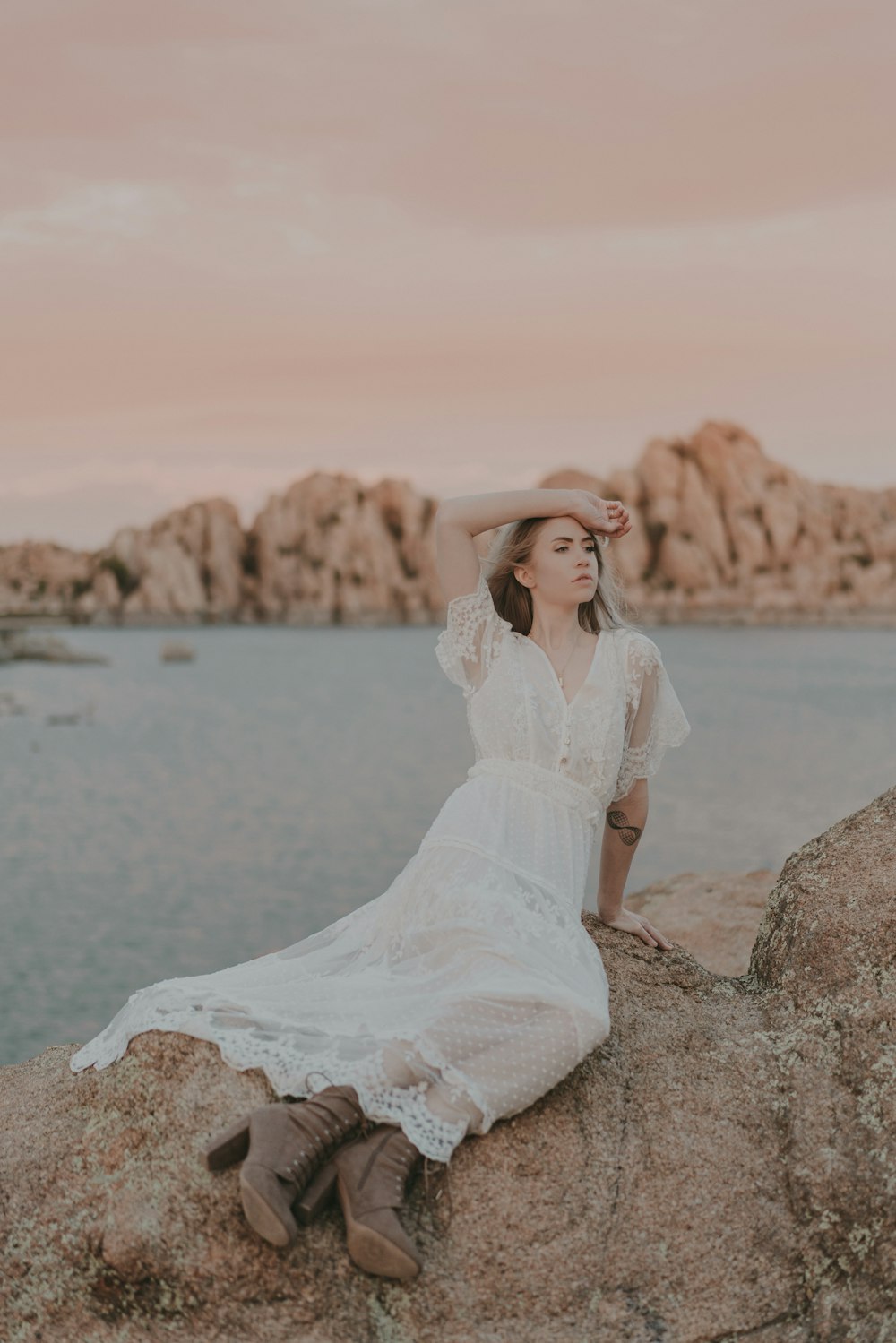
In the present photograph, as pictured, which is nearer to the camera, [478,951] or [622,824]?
[478,951]

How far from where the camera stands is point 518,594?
520cm

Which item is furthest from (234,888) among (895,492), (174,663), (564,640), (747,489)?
(895,492)

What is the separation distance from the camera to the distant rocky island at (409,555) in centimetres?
15288

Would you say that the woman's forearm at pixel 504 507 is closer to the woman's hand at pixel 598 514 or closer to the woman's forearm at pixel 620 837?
the woman's hand at pixel 598 514

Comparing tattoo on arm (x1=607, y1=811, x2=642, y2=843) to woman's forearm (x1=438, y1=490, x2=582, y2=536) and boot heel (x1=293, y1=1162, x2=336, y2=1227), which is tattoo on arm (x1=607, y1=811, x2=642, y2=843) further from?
boot heel (x1=293, y1=1162, x2=336, y2=1227)

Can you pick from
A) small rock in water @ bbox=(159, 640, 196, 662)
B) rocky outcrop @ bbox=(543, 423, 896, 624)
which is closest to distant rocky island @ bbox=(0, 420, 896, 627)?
rocky outcrop @ bbox=(543, 423, 896, 624)

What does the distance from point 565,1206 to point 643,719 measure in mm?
1989

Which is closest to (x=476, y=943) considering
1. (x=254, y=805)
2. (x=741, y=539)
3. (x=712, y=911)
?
(x=712, y=911)

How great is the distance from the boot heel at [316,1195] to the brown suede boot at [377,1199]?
26 mm

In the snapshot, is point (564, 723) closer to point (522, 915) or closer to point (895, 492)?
point (522, 915)

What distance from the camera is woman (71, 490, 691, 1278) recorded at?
3.55 meters

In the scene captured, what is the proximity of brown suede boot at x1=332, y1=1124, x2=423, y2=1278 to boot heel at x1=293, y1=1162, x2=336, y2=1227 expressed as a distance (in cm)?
3

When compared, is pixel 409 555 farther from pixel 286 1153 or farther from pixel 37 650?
pixel 286 1153

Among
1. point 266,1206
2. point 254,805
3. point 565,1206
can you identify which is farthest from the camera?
point 254,805
